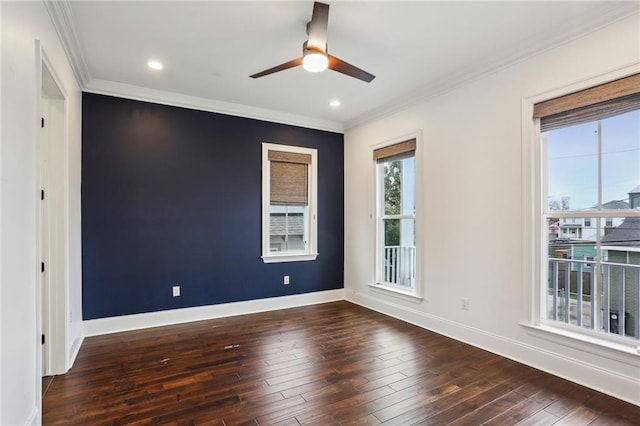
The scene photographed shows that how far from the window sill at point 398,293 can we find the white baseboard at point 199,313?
0.88m

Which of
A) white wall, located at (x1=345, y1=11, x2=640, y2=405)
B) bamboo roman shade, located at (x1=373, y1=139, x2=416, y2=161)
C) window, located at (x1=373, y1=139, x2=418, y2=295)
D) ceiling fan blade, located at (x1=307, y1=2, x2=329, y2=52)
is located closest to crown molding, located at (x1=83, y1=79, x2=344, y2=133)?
bamboo roman shade, located at (x1=373, y1=139, x2=416, y2=161)

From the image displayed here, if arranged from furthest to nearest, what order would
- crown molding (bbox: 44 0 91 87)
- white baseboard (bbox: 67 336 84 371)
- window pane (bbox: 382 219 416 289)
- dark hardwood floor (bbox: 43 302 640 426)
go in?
window pane (bbox: 382 219 416 289) → white baseboard (bbox: 67 336 84 371) → crown molding (bbox: 44 0 91 87) → dark hardwood floor (bbox: 43 302 640 426)

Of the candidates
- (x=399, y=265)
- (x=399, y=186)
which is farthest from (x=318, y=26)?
(x=399, y=265)

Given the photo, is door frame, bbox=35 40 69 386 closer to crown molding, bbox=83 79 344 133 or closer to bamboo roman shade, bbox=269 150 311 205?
crown molding, bbox=83 79 344 133

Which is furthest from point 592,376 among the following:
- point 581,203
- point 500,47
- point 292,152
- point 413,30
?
point 292,152

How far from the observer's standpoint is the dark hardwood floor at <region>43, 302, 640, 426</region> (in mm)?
2166

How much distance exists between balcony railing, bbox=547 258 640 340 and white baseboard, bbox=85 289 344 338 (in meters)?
3.08

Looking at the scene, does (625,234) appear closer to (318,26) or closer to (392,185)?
(392,185)

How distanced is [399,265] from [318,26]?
3417mm

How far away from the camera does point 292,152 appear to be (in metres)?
5.00

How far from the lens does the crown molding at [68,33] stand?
2.30 metres

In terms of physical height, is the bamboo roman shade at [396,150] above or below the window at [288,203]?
above

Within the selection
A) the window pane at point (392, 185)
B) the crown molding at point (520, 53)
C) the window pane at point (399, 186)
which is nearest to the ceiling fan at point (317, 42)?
the crown molding at point (520, 53)

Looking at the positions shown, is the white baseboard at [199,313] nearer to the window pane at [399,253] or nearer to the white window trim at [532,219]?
the window pane at [399,253]
